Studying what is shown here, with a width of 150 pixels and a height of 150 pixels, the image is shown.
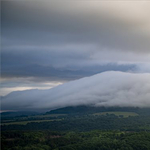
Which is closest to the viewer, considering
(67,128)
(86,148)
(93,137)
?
(86,148)

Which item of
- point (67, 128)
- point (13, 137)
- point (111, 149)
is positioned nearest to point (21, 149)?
point (13, 137)

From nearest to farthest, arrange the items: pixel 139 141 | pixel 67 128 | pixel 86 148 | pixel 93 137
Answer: pixel 86 148, pixel 139 141, pixel 93 137, pixel 67 128

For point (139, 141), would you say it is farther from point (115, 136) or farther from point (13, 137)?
point (13, 137)

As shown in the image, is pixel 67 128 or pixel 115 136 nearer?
pixel 115 136

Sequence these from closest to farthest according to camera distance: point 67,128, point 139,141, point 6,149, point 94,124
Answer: point 6,149 < point 139,141 < point 67,128 < point 94,124

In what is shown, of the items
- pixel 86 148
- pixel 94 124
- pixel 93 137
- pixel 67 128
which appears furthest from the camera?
pixel 94 124

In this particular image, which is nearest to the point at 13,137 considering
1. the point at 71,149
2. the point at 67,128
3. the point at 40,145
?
the point at 40,145

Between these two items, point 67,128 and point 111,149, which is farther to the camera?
point 67,128

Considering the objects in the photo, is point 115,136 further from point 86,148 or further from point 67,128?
point 67,128

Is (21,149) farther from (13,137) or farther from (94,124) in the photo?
(94,124)
